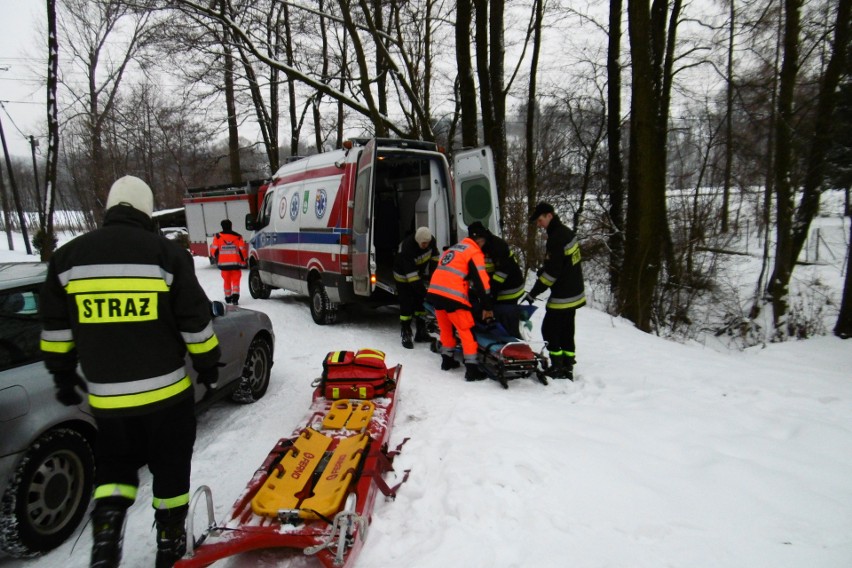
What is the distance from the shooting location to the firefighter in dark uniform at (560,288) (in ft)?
17.1

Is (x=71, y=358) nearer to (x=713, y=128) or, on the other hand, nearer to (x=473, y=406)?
(x=473, y=406)

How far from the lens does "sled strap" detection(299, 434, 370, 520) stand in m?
2.61

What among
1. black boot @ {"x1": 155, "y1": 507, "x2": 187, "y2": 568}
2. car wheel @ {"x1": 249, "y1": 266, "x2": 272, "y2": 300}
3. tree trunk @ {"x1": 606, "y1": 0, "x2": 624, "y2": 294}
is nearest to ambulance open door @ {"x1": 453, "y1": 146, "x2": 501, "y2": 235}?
car wheel @ {"x1": 249, "y1": 266, "x2": 272, "y2": 300}

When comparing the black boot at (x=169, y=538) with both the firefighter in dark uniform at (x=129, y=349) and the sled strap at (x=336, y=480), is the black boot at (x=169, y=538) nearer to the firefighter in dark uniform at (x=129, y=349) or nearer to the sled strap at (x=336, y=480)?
the firefighter in dark uniform at (x=129, y=349)

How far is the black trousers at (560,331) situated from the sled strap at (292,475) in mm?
2868

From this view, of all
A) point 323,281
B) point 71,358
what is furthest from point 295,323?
point 71,358

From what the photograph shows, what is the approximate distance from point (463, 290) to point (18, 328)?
3.68m

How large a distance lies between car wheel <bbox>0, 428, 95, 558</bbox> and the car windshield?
1.61ft

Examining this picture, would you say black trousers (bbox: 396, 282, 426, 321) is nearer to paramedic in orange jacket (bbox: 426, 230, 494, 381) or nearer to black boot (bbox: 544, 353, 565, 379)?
paramedic in orange jacket (bbox: 426, 230, 494, 381)

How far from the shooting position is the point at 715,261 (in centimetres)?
1070

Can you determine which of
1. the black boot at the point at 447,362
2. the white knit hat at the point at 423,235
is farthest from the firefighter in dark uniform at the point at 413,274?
the black boot at the point at 447,362

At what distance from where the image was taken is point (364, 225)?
6555 mm

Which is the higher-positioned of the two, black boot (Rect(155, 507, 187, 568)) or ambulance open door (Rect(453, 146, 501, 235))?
ambulance open door (Rect(453, 146, 501, 235))

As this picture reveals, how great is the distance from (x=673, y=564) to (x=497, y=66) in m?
9.65
